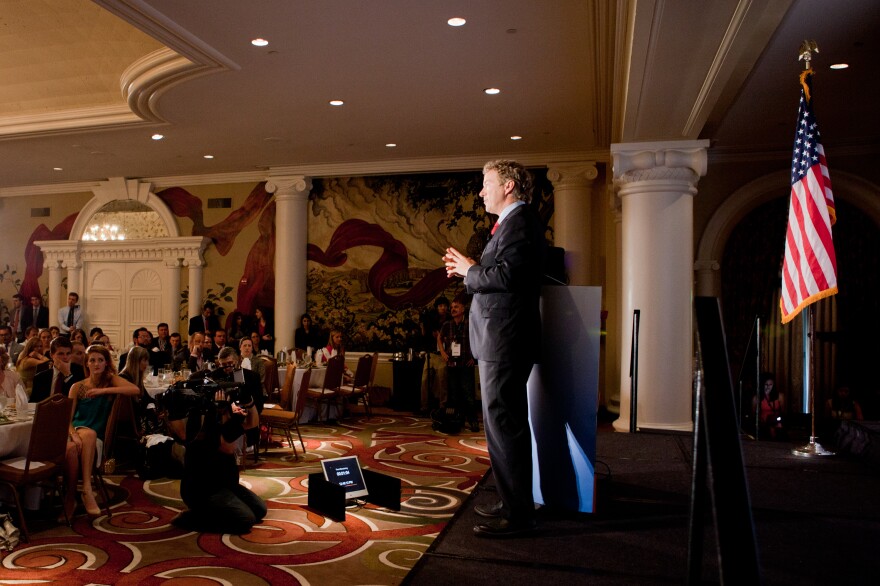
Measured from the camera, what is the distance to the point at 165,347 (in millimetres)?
10781

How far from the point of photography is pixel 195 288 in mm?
12125

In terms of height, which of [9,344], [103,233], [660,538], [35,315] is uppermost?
[103,233]

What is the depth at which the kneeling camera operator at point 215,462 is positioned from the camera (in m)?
4.49

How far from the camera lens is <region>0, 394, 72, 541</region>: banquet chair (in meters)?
4.38

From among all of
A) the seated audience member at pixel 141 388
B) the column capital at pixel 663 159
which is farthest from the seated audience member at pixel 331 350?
the column capital at pixel 663 159

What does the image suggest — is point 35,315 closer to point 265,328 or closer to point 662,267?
point 265,328

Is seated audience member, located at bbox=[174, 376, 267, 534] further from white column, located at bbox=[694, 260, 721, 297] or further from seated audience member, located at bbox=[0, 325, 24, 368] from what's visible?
white column, located at bbox=[694, 260, 721, 297]

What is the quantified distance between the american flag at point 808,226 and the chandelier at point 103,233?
11.1 meters

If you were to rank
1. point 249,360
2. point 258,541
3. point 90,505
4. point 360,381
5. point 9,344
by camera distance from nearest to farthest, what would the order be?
point 258,541 → point 90,505 → point 249,360 → point 360,381 → point 9,344

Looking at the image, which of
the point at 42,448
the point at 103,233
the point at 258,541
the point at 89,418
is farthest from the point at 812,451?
the point at 103,233

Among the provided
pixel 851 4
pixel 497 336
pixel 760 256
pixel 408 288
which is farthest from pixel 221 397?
pixel 760 256

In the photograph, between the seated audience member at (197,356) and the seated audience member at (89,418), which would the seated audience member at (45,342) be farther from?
the seated audience member at (89,418)

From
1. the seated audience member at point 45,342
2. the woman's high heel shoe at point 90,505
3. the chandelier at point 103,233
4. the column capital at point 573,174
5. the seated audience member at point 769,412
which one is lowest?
the woman's high heel shoe at point 90,505

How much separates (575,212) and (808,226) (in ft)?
17.5
